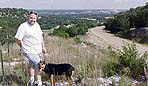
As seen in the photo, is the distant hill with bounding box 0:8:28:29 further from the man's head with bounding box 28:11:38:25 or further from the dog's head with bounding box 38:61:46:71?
the dog's head with bounding box 38:61:46:71

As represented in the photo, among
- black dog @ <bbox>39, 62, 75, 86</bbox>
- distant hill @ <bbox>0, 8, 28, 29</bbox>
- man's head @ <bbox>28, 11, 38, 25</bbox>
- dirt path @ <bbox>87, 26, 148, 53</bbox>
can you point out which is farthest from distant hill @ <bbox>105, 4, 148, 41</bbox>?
man's head @ <bbox>28, 11, 38, 25</bbox>

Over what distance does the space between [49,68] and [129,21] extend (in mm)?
45997

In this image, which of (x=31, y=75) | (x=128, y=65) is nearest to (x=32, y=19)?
(x=31, y=75)

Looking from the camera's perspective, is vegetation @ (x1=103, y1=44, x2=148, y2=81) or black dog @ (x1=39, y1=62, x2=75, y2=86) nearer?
black dog @ (x1=39, y1=62, x2=75, y2=86)

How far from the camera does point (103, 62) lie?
9.17 m

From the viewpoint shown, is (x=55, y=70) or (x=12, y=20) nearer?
(x=55, y=70)

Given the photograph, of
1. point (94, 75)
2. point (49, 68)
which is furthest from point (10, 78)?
point (94, 75)

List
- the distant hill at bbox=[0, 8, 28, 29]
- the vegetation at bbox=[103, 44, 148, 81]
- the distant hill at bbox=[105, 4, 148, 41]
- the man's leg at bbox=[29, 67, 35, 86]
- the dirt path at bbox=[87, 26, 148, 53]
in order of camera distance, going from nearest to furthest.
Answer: the man's leg at bbox=[29, 67, 35, 86] → the vegetation at bbox=[103, 44, 148, 81] → the distant hill at bbox=[0, 8, 28, 29] → the dirt path at bbox=[87, 26, 148, 53] → the distant hill at bbox=[105, 4, 148, 41]

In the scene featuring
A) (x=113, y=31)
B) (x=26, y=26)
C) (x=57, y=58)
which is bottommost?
(x=113, y=31)

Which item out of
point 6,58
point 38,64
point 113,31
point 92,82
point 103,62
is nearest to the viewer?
point 92,82

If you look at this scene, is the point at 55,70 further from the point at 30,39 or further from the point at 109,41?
the point at 109,41

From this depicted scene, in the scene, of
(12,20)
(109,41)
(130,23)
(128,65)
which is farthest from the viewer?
(130,23)

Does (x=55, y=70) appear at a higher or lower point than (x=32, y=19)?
lower

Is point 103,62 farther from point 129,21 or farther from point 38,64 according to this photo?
point 129,21
